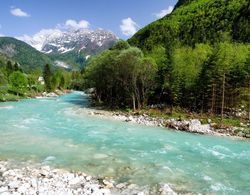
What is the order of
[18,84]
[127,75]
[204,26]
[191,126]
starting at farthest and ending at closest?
[204,26] → [18,84] → [127,75] → [191,126]

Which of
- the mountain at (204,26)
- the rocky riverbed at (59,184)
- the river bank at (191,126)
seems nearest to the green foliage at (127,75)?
the river bank at (191,126)

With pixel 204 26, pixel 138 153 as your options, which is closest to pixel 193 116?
pixel 138 153

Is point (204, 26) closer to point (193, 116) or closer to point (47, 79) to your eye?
point (47, 79)

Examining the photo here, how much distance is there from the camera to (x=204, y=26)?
473 feet

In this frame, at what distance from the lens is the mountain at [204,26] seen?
122 meters

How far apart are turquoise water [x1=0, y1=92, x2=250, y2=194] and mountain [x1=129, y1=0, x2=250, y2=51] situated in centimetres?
6899

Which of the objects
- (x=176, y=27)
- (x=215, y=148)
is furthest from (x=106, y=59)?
(x=176, y=27)

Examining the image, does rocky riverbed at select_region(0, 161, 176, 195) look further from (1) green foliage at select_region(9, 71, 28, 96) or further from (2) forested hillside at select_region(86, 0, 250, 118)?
(1) green foliage at select_region(9, 71, 28, 96)

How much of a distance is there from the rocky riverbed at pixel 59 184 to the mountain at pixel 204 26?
288ft

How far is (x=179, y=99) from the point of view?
67562 mm

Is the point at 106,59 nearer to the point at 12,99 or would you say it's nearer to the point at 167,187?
the point at 12,99

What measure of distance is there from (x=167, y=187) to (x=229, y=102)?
1637 inches

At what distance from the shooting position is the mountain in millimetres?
121812

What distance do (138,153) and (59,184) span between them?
12500 mm
